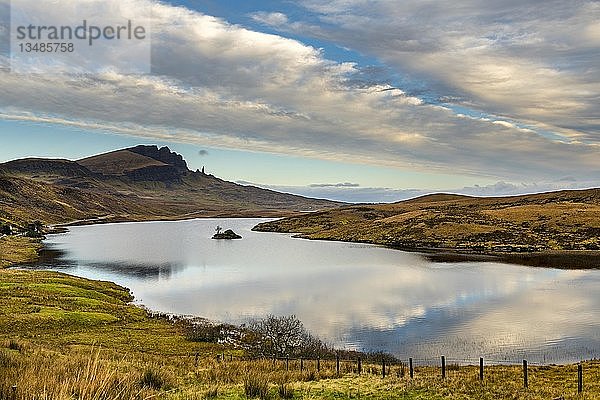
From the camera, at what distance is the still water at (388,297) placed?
147ft

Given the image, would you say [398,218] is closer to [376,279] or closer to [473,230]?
[473,230]

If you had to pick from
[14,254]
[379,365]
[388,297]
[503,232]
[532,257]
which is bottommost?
[388,297]

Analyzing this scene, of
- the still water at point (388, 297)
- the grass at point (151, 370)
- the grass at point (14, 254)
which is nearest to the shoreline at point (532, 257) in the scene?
the still water at point (388, 297)

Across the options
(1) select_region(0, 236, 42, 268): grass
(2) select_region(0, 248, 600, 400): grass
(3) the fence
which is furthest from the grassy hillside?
(1) select_region(0, 236, 42, 268): grass

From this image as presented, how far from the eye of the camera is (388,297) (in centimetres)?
6750

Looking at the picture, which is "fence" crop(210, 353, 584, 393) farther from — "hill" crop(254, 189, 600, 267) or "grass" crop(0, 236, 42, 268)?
"grass" crop(0, 236, 42, 268)

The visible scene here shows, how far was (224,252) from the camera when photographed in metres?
→ 130

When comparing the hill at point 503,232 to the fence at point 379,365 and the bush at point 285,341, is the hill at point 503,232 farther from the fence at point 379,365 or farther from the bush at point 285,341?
the fence at point 379,365

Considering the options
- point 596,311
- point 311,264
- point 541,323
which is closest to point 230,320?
point 541,323

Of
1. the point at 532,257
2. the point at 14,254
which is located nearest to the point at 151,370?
the point at 14,254

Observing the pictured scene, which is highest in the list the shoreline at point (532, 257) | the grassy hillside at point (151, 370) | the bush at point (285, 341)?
the grassy hillside at point (151, 370)

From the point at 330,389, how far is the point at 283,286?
5461 cm

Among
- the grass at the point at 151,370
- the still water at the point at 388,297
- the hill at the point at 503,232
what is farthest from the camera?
the hill at the point at 503,232

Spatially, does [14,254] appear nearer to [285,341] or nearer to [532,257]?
[285,341]
